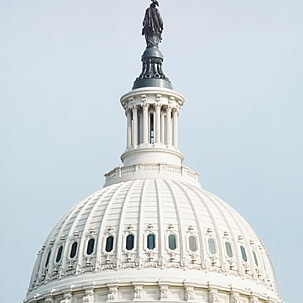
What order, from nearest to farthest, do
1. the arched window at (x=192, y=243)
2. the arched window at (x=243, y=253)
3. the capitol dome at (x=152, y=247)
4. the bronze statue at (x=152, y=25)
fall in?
1. the capitol dome at (x=152, y=247)
2. the arched window at (x=192, y=243)
3. the arched window at (x=243, y=253)
4. the bronze statue at (x=152, y=25)

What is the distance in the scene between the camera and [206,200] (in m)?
123

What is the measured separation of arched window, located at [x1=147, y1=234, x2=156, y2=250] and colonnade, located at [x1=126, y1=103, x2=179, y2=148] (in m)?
→ 12.4

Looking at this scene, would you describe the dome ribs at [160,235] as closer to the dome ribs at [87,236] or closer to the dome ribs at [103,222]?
the dome ribs at [103,222]

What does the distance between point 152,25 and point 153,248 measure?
78.4 ft

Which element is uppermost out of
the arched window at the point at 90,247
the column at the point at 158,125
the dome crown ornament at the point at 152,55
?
the dome crown ornament at the point at 152,55

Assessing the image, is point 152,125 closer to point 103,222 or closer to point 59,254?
point 103,222

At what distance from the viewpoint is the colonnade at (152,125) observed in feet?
423

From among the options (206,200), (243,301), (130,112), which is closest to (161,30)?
(130,112)

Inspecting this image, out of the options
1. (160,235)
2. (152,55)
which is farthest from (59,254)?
(152,55)

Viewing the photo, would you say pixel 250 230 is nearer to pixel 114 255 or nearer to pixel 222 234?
pixel 222 234

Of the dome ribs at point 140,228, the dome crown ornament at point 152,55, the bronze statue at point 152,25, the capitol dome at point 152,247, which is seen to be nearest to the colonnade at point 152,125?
the capitol dome at point 152,247

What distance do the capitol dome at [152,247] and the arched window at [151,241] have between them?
0.19 ft

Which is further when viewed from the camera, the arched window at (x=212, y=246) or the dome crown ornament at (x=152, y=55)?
the dome crown ornament at (x=152, y=55)

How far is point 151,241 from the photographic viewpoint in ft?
386
